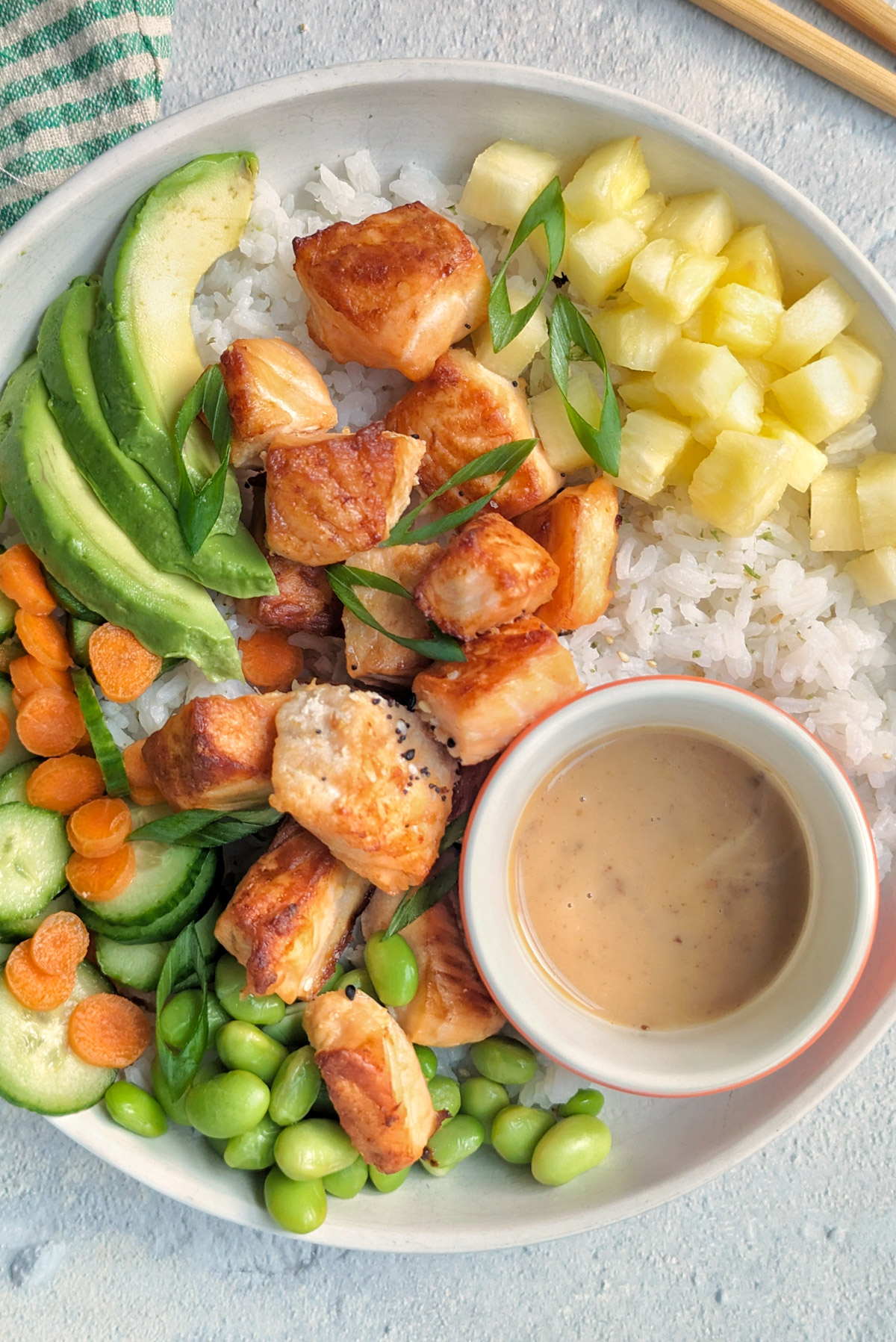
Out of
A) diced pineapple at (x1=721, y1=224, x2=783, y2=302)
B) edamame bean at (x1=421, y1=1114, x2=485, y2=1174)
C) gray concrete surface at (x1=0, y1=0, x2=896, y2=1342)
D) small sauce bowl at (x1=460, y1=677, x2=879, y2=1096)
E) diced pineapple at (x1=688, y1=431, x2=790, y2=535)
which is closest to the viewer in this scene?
small sauce bowl at (x1=460, y1=677, x2=879, y2=1096)

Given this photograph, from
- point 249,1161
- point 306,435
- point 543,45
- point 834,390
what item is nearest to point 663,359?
point 834,390

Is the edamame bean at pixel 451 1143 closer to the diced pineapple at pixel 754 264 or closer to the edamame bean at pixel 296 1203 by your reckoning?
the edamame bean at pixel 296 1203

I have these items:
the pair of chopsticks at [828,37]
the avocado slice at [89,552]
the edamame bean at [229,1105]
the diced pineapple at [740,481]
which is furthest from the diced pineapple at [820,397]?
the edamame bean at [229,1105]

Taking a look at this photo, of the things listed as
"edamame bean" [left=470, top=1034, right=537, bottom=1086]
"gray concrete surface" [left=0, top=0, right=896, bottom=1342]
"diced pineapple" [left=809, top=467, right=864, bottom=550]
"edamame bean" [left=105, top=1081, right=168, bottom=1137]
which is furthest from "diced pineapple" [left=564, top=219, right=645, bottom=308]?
"edamame bean" [left=105, top=1081, right=168, bottom=1137]

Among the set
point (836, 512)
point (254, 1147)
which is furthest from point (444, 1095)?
point (836, 512)

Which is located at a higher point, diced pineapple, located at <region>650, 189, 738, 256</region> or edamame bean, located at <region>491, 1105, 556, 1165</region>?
diced pineapple, located at <region>650, 189, 738, 256</region>

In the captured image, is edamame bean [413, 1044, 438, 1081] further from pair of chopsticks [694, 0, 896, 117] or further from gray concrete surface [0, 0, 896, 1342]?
pair of chopsticks [694, 0, 896, 117]

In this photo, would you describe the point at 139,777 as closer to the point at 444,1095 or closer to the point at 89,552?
the point at 89,552
